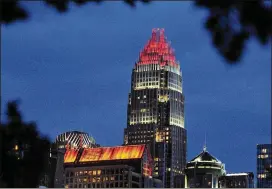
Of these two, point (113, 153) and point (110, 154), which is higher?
point (113, 153)

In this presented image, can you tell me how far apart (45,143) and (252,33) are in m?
11.2

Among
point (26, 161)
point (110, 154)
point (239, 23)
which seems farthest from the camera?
point (110, 154)

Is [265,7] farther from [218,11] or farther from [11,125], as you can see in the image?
[11,125]

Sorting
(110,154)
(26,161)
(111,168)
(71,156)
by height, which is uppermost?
(110,154)

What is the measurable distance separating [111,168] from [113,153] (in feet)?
22.3

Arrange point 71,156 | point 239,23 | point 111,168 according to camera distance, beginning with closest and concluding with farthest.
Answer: point 239,23 → point 111,168 → point 71,156

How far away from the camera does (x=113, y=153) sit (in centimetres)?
17625

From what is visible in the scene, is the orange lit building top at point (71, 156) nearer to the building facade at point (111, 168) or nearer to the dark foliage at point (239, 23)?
the building facade at point (111, 168)

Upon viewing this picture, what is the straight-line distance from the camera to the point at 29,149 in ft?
49.3

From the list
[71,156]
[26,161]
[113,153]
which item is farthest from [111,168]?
[26,161]

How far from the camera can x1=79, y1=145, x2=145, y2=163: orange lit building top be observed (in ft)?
572

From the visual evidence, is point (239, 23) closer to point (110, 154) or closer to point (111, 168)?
point (111, 168)

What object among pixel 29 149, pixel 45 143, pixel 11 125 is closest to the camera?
pixel 11 125

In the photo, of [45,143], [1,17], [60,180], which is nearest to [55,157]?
[60,180]
